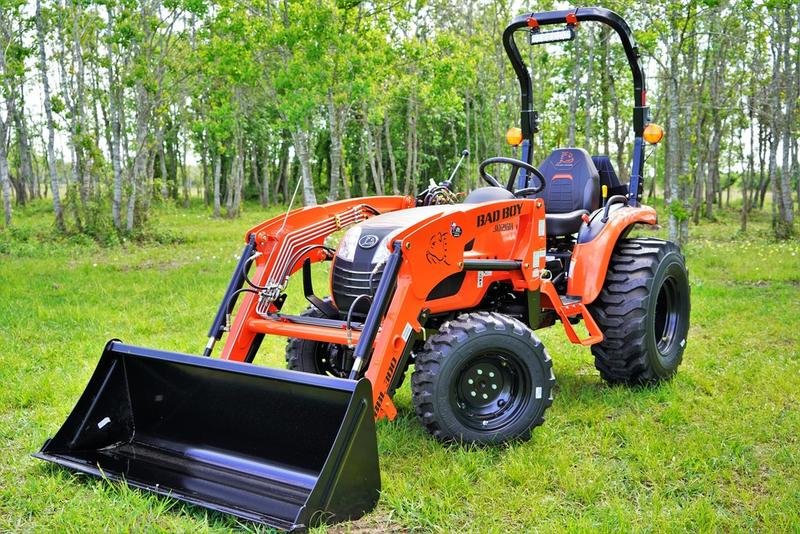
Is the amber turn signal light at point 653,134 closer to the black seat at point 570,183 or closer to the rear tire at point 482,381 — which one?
the black seat at point 570,183

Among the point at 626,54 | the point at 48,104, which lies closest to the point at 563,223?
the point at 626,54

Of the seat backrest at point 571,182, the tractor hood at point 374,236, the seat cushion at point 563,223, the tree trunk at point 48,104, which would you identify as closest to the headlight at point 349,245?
the tractor hood at point 374,236

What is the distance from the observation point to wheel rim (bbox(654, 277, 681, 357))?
228 inches

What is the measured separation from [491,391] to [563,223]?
1533 mm

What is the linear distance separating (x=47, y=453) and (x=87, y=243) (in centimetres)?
1220

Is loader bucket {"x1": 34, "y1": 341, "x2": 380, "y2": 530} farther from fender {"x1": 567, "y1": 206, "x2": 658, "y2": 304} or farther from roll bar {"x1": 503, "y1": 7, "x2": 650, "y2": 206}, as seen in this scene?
roll bar {"x1": 503, "y1": 7, "x2": 650, "y2": 206}

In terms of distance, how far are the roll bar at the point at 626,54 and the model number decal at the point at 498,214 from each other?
1.46 metres

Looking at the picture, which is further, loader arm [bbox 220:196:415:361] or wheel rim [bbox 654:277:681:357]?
wheel rim [bbox 654:277:681:357]

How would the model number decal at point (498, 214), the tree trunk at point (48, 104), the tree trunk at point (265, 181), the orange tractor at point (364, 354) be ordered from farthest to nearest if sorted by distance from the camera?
→ the tree trunk at point (265, 181), the tree trunk at point (48, 104), the model number decal at point (498, 214), the orange tractor at point (364, 354)

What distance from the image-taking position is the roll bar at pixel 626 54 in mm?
5223

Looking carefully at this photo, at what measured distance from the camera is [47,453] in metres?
3.81

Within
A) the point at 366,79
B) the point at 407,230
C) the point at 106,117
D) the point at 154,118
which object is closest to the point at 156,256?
the point at 366,79

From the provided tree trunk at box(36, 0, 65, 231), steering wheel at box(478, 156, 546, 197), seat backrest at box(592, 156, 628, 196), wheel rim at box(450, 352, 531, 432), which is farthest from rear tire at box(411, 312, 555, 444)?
tree trunk at box(36, 0, 65, 231)

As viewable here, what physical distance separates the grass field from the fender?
2.44ft
